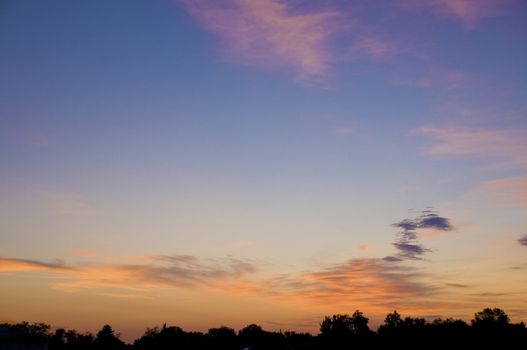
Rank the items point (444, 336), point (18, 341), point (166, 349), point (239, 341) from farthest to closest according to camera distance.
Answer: point (239, 341) < point (166, 349) < point (444, 336) < point (18, 341)

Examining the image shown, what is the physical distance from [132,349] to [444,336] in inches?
3447

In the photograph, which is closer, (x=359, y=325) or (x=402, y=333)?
(x=402, y=333)

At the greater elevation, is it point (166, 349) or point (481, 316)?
point (481, 316)

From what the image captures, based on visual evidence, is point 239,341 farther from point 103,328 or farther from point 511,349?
point 511,349

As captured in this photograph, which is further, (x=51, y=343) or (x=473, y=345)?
(x=51, y=343)

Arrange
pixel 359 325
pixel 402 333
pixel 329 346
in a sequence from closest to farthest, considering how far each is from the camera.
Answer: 1. pixel 402 333
2. pixel 329 346
3. pixel 359 325

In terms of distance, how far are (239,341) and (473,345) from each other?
277ft

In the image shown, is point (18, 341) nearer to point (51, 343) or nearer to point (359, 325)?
point (51, 343)

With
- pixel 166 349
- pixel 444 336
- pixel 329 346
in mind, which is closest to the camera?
pixel 444 336

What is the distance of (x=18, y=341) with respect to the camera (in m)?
48.8

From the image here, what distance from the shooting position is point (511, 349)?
240ft

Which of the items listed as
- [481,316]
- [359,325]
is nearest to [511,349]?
[481,316]

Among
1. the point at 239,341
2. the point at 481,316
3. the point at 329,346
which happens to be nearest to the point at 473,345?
the point at 329,346

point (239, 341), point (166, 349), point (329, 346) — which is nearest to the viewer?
point (329, 346)
